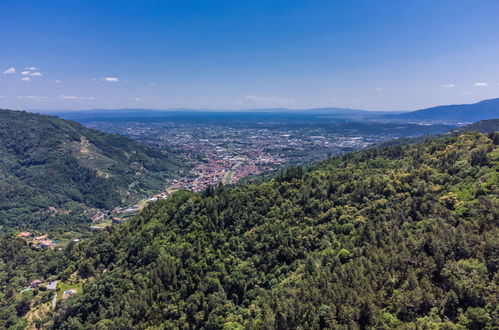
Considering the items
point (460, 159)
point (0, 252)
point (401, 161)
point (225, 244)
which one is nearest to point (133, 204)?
point (0, 252)

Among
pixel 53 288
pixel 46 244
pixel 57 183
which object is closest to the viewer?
pixel 53 288

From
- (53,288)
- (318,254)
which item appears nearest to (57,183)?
(53,288)

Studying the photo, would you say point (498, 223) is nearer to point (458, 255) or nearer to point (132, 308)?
point (458, 255)

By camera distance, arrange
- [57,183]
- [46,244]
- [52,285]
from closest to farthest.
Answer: [52,285] < [46,244] < [57,183]

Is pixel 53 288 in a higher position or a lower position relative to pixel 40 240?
higher

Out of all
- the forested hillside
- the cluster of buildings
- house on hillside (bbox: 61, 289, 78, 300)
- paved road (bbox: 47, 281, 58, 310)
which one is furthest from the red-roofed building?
house on hillside (bbox: 61, 289, 78, 300)

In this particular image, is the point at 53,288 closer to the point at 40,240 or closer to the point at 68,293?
the point at 68,293

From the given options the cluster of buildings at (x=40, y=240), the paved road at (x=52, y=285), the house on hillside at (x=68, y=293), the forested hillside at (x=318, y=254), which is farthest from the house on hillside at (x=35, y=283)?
the cluster of buildings at (x=40, y=240)

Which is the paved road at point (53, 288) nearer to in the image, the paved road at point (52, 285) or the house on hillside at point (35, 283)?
the paved road at point (52, 285)
